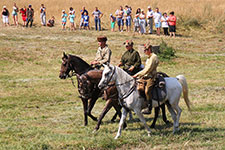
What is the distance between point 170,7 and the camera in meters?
41.7

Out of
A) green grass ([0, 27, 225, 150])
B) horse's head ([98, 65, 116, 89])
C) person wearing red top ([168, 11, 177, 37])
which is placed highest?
person wearing red top ([168, 11, 177, 37])

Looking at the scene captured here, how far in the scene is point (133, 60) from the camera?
11953 mm

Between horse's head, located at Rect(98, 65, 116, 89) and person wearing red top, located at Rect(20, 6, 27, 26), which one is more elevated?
person wearing red top, located at Rect(20, 6, 27, 26)

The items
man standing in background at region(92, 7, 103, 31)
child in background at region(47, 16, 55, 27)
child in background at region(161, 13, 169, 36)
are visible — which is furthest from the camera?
child in background at region(47, 16, 55, 27)

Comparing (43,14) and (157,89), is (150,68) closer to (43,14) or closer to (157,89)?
(157,89)

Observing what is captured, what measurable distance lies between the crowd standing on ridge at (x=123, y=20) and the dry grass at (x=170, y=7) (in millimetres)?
2099

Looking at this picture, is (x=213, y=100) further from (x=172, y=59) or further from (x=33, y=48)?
(x=33, y=48)

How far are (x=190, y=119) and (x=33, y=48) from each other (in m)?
17.8

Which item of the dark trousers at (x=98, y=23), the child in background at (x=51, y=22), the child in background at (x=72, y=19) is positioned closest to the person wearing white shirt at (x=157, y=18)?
the dark trousers at (x=98, y=23)

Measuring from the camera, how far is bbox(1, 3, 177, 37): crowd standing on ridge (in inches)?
1305

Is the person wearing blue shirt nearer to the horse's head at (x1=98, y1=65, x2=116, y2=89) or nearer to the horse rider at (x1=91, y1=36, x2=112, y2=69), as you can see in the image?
the horse rider at (x1=91, y1=36, x2=112, y2=69)

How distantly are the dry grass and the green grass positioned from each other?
2476mm

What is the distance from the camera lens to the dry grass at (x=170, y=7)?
124 feet

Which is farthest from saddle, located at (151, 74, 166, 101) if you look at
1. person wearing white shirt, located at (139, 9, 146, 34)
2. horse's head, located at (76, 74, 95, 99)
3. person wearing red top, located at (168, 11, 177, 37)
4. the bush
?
person wearing white shirt, located at (139, 9, 146, 34)
